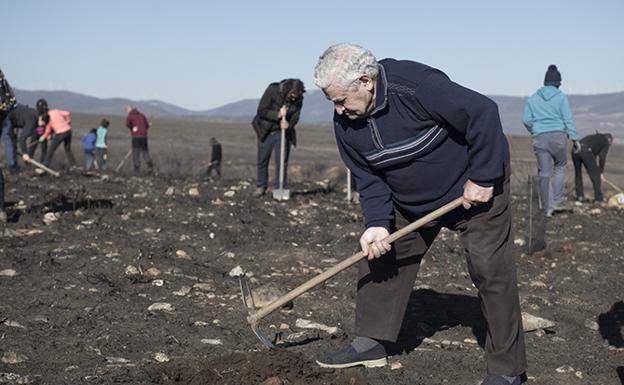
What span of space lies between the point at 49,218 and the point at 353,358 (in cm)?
565

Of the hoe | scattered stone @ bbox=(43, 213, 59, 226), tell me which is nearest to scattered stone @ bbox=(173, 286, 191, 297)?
the hoe

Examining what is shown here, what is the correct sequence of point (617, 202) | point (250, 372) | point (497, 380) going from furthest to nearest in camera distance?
1. point (617, 202)
2. point (497, 380)
3. point (250, 372)

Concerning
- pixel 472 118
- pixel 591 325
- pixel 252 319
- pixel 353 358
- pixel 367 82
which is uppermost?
pixel 367 82

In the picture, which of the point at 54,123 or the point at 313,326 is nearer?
the point at 313,326

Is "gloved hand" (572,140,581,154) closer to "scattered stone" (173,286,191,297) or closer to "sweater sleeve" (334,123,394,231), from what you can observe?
"scattered stone" (173,286,191,297)

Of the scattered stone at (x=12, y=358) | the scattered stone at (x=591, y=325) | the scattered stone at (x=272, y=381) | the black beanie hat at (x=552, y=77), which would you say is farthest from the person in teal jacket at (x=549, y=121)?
the scattered stone at (x=12, y=358)

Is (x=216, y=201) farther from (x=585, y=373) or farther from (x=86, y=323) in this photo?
(x=585, y=373)

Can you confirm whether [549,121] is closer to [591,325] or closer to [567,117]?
[567,117]

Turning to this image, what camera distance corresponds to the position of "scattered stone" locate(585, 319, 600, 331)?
19.5ft

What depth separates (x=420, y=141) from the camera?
14.0 feet

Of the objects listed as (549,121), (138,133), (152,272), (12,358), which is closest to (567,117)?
(549,121)

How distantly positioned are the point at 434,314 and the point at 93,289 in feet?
7.95

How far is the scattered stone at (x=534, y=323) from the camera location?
5.77 m

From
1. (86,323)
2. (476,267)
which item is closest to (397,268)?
(476,267)
